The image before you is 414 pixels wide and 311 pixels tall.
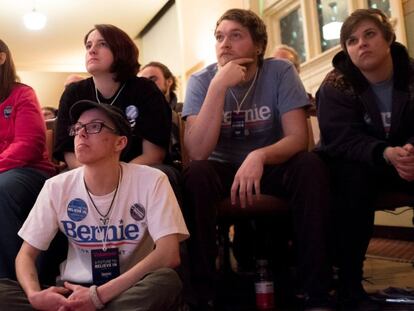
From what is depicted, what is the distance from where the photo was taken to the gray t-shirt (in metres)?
1.94

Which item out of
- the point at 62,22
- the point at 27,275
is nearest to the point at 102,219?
the point at 27,275

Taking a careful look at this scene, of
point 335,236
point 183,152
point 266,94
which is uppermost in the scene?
point 266,94

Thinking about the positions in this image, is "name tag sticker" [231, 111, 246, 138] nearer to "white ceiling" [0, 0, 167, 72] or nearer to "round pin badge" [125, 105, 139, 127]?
"round pin badge" [125, 105, 139, 127]

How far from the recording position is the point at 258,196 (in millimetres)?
1714

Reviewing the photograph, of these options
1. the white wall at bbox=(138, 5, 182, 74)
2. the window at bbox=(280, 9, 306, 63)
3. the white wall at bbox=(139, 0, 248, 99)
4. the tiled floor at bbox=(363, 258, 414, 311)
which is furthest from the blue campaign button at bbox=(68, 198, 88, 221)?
the white wall at bbox=(138, 5, 182, 74)

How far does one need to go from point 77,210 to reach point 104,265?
20 centimetres

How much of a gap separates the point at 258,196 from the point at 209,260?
299 millimetres

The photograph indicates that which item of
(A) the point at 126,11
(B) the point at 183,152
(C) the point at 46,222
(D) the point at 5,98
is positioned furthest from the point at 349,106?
(A) the point at 126,11

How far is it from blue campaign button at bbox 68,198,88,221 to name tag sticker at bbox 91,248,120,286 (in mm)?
123

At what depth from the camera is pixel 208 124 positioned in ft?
5.97

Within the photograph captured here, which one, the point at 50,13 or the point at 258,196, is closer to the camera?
the point at 258,196

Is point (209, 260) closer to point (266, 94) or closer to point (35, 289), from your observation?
point (35, 289)

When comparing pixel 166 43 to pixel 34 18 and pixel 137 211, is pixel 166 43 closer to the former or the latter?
pixel 34 18

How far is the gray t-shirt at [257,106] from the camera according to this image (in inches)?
76.3
